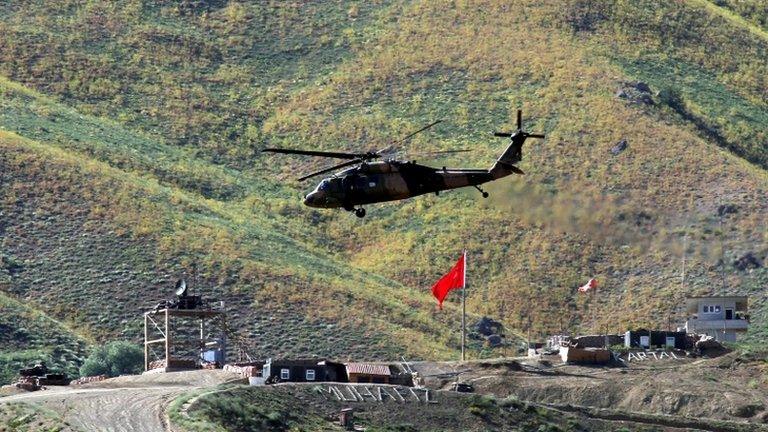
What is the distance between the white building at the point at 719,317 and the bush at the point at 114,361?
109 ft

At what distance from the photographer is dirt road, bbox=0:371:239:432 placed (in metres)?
103

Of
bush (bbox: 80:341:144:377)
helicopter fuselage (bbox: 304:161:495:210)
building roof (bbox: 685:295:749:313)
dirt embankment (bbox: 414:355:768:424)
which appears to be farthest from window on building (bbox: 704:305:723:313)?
helicopter fuselage (bbox: 304:161:495:210)

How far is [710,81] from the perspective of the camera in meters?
199

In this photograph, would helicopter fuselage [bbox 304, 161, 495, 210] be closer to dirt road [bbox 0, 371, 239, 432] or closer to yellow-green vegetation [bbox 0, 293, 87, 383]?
dirt road [bbox 0, 371, 239, 432]

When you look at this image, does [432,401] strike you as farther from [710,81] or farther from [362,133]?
[710,81]

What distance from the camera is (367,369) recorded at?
398 ft

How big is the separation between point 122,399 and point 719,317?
47645 mm

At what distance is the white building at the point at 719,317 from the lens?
142875 mm

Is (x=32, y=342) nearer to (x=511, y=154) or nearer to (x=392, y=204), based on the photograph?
(x=392, y=204)

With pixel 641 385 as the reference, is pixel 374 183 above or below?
above

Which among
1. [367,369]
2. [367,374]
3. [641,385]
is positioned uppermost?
[367,369]

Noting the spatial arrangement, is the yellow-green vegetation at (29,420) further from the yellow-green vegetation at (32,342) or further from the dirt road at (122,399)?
the yellow-green vegetation at (32,342)

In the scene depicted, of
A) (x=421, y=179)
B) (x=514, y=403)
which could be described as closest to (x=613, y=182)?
(x=514, y=403)

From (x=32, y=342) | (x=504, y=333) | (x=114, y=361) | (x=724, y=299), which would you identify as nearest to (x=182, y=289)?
(x=114, y=361)
